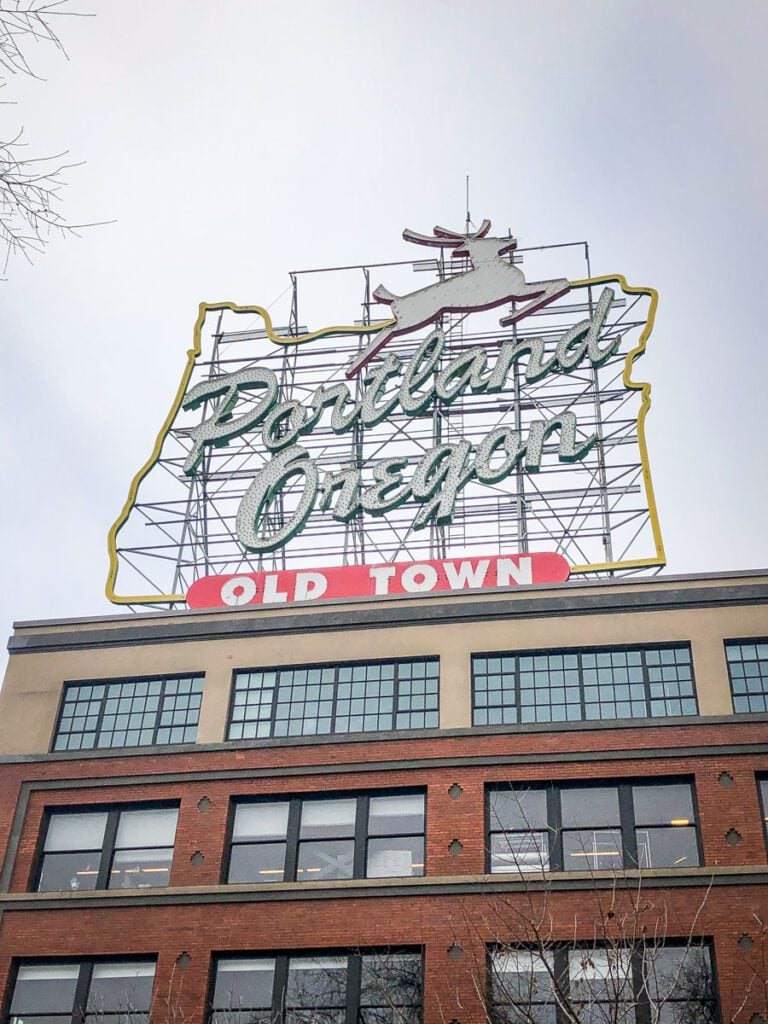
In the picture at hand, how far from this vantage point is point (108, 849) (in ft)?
118

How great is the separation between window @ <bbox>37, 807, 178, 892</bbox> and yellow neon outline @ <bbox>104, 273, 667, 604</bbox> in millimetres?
7340

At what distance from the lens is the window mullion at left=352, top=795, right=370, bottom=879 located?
3397cm

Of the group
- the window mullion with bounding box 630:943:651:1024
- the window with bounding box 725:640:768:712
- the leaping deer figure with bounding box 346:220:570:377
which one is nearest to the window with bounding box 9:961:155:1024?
the window mullion with bounding box 630:943:651:1024

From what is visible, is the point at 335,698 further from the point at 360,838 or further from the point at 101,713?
the point at 101,713

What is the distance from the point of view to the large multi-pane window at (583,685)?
35344mm

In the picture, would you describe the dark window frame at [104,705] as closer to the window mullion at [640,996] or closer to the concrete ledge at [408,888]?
the concrete ledge at [408,888]

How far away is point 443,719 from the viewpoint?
3581cm

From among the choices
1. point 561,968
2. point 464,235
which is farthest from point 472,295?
point 561,968

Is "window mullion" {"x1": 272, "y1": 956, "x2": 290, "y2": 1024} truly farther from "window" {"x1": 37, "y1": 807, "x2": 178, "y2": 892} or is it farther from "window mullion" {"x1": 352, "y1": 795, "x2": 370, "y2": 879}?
"window" {"x1": 37, "y1": 807, "x2": 178, "y2": 892}

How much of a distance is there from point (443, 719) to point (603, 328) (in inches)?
761

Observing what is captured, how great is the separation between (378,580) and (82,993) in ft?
46.5

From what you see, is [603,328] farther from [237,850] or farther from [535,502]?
[237,850]

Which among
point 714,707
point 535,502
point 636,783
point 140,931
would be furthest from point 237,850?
point 535,502

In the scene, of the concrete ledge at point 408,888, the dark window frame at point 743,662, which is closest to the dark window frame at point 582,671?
the dark window frame at point 743,662
